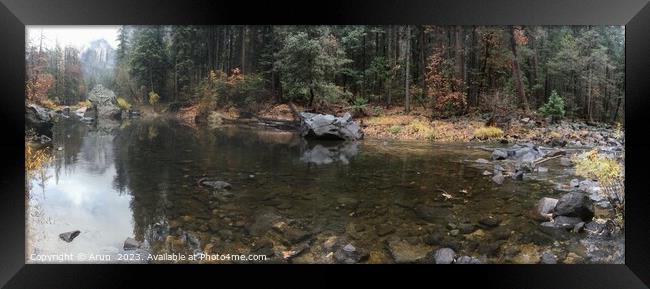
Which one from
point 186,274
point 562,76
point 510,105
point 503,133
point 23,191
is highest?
point 562,76

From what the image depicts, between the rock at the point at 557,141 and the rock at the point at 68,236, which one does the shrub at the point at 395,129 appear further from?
the rock at the point at 68,236

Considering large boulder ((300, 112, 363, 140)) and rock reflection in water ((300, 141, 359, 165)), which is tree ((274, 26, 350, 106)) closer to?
large boulder ((300, 112, 363, 140))

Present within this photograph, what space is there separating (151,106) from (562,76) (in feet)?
13.1

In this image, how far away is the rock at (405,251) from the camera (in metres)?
3.85

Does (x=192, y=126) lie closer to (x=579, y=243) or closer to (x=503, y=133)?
(x=503, y=133)

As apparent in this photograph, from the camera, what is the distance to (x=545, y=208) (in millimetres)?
3945

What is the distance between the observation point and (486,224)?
3.94m

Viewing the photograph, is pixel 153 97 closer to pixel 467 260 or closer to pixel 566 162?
pixel 467 260

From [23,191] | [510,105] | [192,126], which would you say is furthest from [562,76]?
[23,191]

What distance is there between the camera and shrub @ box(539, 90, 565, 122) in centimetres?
396

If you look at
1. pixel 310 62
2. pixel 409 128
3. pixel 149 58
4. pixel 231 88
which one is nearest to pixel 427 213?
pixel 409 128

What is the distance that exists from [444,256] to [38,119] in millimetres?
4003

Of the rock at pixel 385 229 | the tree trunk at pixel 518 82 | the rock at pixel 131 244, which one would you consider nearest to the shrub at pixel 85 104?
the rock at pixel 131 244
